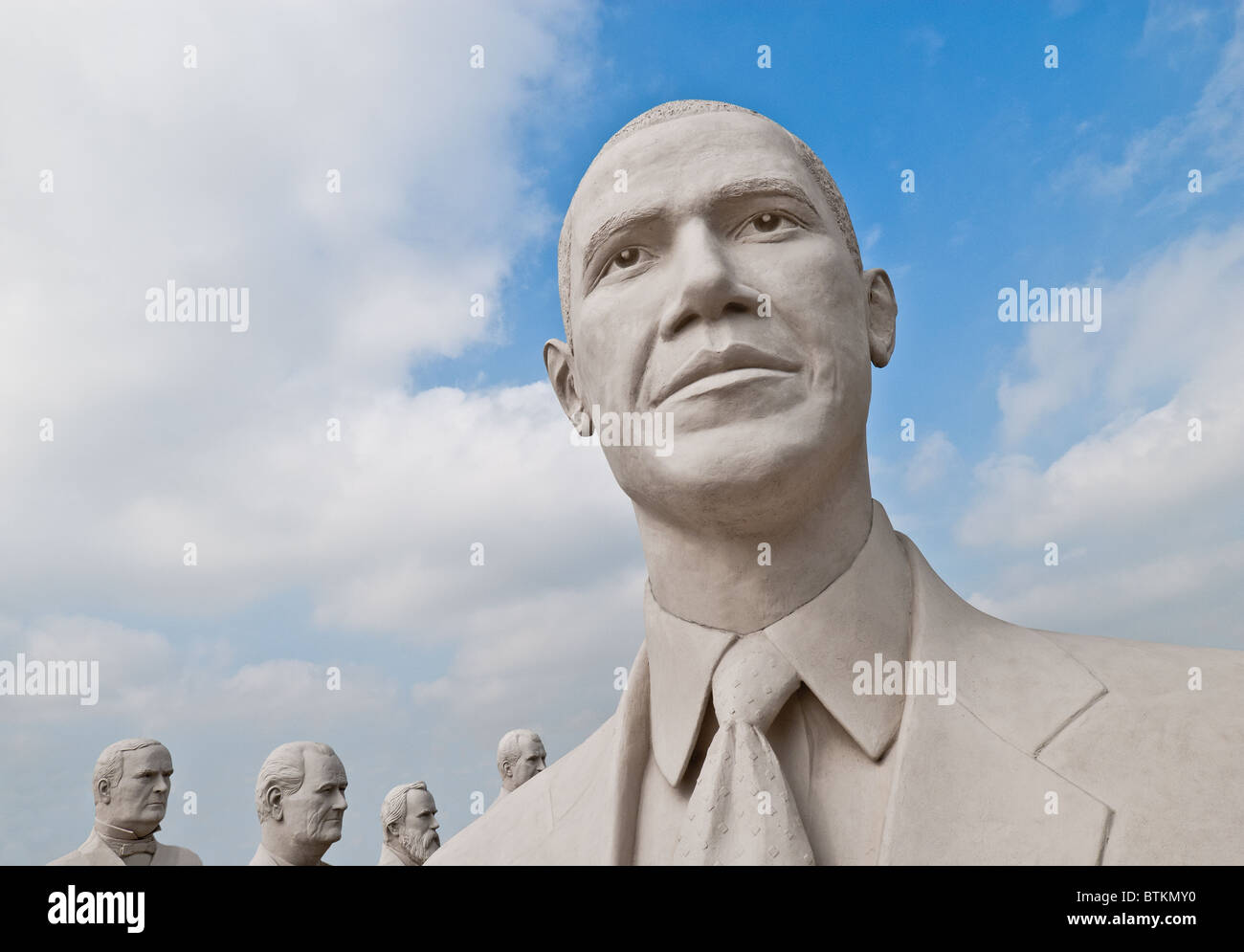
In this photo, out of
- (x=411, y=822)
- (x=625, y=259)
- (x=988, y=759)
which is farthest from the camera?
(x=411, y=822)

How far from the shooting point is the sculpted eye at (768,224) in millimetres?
3379

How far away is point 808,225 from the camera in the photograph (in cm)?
341

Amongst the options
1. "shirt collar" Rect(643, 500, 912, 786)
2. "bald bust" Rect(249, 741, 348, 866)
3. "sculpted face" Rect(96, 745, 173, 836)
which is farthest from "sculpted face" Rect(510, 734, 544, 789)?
"shirt collar" Rect(643, 500, 912, 786)

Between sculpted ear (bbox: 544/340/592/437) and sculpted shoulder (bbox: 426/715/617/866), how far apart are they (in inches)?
47.6

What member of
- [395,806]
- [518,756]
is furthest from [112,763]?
[518,756]

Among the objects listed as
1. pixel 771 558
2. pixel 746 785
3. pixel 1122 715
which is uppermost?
pixel 771 558

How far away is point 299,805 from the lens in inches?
332

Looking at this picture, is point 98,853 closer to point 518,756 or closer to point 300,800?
point 300,800

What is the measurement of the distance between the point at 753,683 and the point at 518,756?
32.8 ft

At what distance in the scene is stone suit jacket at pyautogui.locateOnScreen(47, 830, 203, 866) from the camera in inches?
317
